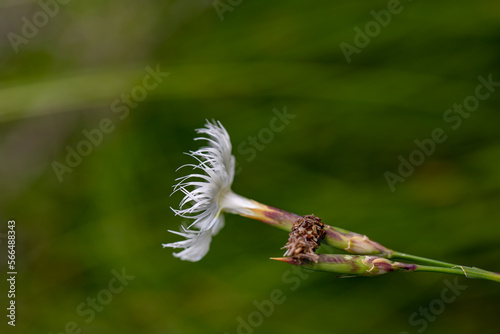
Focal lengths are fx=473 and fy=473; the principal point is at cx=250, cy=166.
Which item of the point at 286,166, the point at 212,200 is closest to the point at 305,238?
the point at 212,200

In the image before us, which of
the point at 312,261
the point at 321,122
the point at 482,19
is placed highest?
the point at 482,19

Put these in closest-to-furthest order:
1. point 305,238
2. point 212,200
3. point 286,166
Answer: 1. point 305,238
2. point 212,200
3. point 286,166

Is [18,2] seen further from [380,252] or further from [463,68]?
[380,252]

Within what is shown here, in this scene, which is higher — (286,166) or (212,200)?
(286,166)

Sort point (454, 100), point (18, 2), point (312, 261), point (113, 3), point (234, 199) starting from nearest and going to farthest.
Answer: point (312, 261) → point (234, 199) → point (454, 100) → point (113, 3) → point (18, 2)

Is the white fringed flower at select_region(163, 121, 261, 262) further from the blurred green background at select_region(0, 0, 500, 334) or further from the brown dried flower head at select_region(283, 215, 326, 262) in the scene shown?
the blurred green background at select_region(0, 0, 500, 334)

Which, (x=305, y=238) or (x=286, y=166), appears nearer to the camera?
(x=305, y=238)

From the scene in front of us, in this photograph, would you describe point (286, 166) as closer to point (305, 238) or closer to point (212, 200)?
point (212, 200)

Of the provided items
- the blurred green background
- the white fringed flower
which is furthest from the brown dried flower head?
the blurred green background

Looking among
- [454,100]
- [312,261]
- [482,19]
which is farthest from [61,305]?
[482,19]
